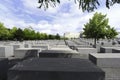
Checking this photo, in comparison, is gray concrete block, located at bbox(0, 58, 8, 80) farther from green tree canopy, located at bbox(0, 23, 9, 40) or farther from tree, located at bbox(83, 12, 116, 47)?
green tree canopy, located at bbox(0, 23, 9, 40)

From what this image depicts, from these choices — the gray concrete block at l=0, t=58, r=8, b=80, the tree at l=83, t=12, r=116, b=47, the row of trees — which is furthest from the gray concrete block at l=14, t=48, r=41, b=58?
the row of trees

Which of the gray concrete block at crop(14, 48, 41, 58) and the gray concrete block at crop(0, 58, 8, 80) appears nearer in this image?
the gray concrete block at crop(0, 58, 8, 80)

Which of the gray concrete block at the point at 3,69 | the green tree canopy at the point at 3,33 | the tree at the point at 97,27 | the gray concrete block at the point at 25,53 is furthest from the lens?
the green tree canopy at the point at 3,33

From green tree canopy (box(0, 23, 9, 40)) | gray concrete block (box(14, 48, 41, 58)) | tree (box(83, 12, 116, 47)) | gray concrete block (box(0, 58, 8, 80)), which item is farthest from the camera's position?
green tree canopy (box(0, 23, 9, 40))

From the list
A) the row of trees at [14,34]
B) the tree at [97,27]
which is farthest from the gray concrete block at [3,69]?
the row of trees at [14,34]

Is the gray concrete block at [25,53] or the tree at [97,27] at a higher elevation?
the tree at [97,27]

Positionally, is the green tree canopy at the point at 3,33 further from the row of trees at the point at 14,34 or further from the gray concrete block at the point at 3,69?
the gray concrete block at the point at 3,69

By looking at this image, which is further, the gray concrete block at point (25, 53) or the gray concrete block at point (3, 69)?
the gray concrete block at point (25, 53)

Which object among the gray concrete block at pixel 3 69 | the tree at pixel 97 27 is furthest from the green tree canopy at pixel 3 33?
the gray concrete block at pixel 3 69

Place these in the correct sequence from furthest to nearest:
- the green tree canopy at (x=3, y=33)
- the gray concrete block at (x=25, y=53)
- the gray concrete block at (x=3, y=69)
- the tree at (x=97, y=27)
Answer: the green tree canopy at (x=3, y=33) → the tree at (x=97, y=27) → the gray concrete block at (x=25, y=53) → the gray concrete block at (x=3, y=69)

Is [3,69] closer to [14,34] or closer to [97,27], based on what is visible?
[97,27]

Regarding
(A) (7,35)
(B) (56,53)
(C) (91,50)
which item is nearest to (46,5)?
(B) (56,53)

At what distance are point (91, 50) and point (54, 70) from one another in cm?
1512

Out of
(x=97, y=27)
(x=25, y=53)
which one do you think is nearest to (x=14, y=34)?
(x=97, y=27)
